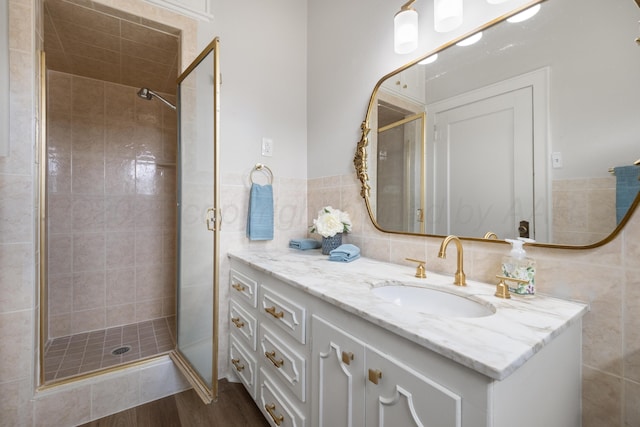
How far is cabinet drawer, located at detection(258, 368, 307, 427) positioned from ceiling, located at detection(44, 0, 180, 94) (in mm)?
2061

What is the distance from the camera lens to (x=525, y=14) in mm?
973

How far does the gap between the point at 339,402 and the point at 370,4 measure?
195 cm

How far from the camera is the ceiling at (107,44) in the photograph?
155cm

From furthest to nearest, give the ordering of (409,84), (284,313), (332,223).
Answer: (332,223)
(409,84)
(284,313)

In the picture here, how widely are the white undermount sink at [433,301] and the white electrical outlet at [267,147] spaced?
1.26m

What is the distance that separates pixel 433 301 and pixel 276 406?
0.83 meters

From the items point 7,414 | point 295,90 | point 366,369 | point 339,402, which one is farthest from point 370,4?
point 7,414

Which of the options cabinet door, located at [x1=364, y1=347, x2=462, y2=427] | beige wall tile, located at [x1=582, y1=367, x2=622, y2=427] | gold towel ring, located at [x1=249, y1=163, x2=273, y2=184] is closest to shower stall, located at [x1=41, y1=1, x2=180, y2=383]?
gold towel ring, located at [x1=249, y1=163, x2=273, y2=184]

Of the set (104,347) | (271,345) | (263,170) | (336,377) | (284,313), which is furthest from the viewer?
(104,347)

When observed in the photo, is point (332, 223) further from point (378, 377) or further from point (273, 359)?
point (378, 377)

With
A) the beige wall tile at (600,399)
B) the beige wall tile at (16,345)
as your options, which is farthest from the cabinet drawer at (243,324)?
the beige wall tile at (600,399)

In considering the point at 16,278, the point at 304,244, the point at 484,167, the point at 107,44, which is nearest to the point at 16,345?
the point at 16,278

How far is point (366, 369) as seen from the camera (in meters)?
0.77

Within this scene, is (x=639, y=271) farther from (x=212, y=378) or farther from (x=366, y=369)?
(x=212, y=378)
